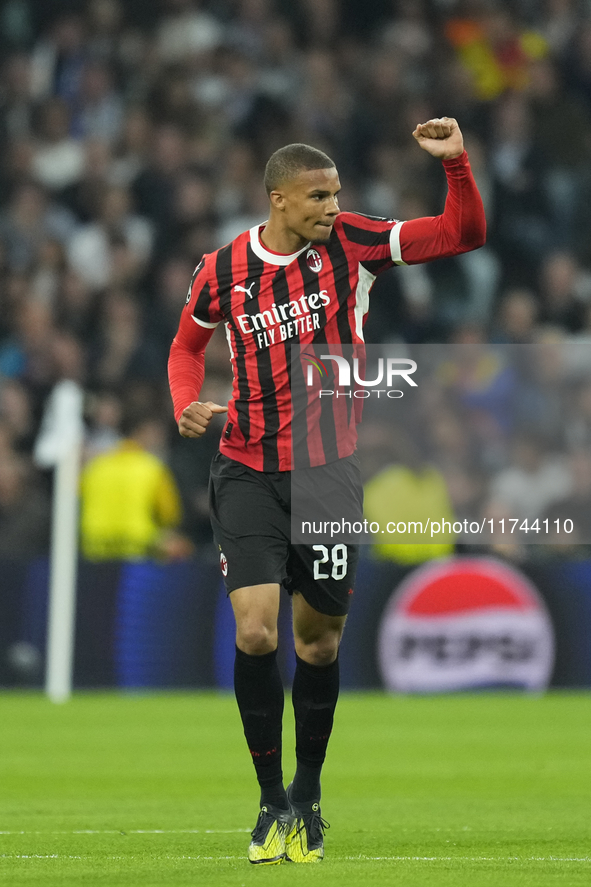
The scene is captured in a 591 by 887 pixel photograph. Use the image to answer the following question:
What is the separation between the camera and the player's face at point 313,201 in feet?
16.8

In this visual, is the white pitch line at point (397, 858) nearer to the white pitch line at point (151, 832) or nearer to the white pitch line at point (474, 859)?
the white pitch line at point (474, 859)

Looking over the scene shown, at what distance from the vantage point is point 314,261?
17.3ft

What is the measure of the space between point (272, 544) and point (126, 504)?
640 cm

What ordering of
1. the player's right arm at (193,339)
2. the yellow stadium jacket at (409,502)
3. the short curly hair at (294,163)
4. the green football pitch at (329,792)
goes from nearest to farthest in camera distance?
the green football pitch at (329,792) → the short curly hair at (294,163) → the player's right arm at (193,339) → the yellow stadium jacket at (409,502)

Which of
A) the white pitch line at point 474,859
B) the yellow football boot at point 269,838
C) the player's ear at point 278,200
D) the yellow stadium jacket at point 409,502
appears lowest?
the white pitch line at point 474,859

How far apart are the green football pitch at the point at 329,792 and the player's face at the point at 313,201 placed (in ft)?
6.54

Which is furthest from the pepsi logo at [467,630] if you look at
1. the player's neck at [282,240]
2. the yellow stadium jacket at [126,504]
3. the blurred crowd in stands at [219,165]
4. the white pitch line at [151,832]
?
the player's neck at [282,240]

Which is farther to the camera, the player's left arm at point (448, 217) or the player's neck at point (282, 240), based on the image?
the player's neck at point (282, 240)

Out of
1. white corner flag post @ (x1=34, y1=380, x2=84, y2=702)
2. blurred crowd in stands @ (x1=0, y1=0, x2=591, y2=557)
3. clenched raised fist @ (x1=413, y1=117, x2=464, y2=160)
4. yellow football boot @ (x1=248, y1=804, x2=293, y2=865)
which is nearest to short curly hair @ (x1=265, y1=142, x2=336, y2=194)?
clenched raised fist @ (x1=413, y1=117, x2=464, y2=160)

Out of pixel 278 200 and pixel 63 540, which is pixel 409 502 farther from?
pixel 278 200

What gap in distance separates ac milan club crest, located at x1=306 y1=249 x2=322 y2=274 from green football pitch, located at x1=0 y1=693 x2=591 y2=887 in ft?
6.18

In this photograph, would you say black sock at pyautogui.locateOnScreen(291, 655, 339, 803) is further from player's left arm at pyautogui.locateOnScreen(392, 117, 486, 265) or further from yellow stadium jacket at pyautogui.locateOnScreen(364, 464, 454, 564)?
yellow stadium jacket at pyautogui.locateOnScreen(364, 464, 454, 564)

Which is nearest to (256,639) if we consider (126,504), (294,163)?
(294,163)

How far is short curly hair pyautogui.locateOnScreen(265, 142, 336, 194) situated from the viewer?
5137 millimetres
